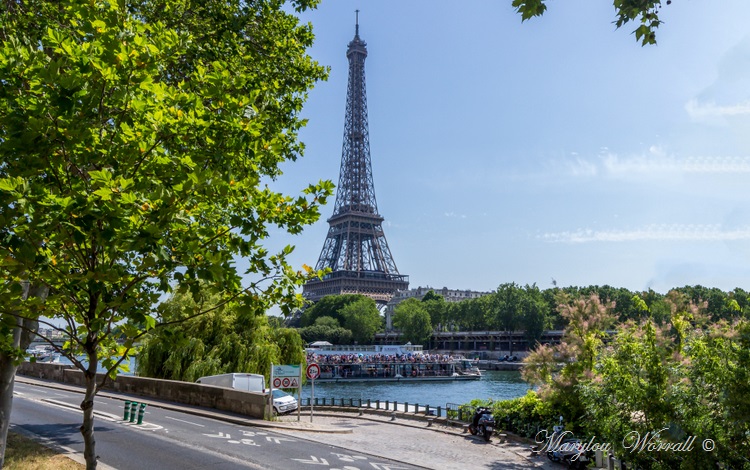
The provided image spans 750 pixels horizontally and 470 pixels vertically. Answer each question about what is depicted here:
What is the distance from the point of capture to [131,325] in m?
6.74

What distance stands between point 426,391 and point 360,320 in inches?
2731

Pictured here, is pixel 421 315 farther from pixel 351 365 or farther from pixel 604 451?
pixel 604 451

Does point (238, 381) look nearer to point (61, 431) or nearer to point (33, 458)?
point (61, 431)

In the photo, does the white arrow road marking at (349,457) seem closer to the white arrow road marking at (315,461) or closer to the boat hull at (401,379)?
the white arrow road marking at (315,461)

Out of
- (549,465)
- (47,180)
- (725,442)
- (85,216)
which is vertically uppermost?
(47,180)

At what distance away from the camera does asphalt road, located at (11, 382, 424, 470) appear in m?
16.3

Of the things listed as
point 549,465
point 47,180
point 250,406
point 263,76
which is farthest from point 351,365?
point 47,180

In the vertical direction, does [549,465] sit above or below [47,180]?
below

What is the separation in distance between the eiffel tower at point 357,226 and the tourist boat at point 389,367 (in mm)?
63894

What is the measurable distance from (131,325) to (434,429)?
20.8 m

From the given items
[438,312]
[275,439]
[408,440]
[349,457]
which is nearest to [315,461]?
[349,457]

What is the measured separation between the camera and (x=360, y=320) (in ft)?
469

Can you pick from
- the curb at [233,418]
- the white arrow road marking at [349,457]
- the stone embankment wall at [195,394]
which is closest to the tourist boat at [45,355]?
the stone embankment wall at [195,394]

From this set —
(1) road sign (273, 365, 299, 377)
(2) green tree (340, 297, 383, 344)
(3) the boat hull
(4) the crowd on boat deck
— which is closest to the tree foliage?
(1) road sign (273, 365, 299, 377)
